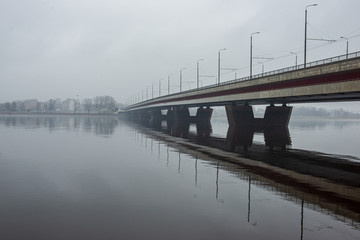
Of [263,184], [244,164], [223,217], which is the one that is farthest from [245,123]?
[223,217]

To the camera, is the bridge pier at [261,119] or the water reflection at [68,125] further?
the bridge pier at [261,119]

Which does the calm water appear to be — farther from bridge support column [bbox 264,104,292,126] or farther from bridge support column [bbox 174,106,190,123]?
bridge support column [bbox 174,106,190,123]

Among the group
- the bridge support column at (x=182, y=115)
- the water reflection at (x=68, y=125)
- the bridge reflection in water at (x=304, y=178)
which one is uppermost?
the bridge support column at (x=182, y=115)

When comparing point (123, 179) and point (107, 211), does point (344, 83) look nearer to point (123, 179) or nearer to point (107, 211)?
point (123, 179)

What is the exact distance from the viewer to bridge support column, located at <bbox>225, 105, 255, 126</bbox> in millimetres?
68688

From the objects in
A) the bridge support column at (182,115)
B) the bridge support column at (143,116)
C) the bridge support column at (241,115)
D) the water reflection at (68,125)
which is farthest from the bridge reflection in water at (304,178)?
the bridge support column at (143,116)

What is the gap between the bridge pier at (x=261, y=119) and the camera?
6781 cm

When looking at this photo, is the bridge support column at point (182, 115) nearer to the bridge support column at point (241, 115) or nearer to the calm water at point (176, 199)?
the bridge support column at point (241, 115)

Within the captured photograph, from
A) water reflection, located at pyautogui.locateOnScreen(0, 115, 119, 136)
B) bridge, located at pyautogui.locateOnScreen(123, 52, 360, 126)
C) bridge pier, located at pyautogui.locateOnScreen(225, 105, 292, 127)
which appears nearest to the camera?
bridge, located at pyautogui.locateOnScreen(123, 52, 360, 126)

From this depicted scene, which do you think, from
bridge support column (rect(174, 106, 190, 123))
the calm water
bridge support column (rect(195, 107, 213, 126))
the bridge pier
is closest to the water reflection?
bridge support column (rect(174, 106, 190, 123))

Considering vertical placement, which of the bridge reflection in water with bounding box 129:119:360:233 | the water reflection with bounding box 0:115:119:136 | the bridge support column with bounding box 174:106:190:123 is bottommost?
the water reflection with bounding box 0:115:119:136

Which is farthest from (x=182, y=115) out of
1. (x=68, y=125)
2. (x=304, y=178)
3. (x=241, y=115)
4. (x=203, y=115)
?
(x=304, y=178)

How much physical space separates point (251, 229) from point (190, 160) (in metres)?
14.3

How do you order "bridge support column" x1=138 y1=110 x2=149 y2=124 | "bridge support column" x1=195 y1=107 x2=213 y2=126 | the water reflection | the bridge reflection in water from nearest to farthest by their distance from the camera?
the bridge reflection in water → the water reflection → "bridge support column" x1=195 y1=107 x2=213 y2=126 → "bridge support column" x1=138 y1=110 x2=149 y2=124
